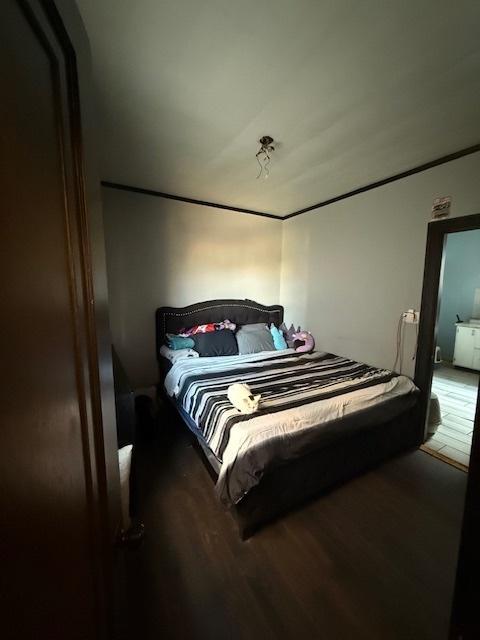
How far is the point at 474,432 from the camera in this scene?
1.93ft

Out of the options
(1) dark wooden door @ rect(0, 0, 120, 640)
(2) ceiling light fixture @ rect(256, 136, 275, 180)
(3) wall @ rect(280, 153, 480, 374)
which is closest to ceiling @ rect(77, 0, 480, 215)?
(2) ceiling light fixture @ rect(256, 136, 275, 180)

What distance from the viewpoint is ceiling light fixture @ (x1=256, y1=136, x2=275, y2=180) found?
1850 mm

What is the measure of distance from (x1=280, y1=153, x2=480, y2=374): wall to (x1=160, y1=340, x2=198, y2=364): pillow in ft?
5.37

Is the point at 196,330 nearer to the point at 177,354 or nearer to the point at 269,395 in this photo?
the point at 177,354

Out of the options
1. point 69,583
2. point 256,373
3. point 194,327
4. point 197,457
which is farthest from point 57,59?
point 194,327

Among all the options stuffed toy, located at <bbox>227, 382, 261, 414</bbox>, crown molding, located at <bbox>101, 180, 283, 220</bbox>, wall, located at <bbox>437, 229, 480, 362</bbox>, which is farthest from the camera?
wall, located at <bbox>437, 229, 480, 362</bbox>

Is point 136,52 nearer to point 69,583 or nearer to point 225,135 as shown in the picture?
point 225,135

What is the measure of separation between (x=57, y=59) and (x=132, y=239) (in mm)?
2495

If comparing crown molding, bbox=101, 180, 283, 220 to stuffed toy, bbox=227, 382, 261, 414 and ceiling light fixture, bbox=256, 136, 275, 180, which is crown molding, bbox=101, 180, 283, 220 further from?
stuffed toy, bbox=227, 382, 261, 414

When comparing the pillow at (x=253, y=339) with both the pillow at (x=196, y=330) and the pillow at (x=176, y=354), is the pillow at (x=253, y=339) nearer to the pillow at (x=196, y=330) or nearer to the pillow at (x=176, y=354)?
the pillow at (x=196, y=330)

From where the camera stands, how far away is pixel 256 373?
2.44 m

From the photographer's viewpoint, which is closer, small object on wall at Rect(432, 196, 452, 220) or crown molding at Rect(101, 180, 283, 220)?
small object on wall at Rect(432, 196, 452, 220)

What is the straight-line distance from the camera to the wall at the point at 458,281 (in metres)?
4.40

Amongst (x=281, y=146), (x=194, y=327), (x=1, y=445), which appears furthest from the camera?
(x=194, y=327)
